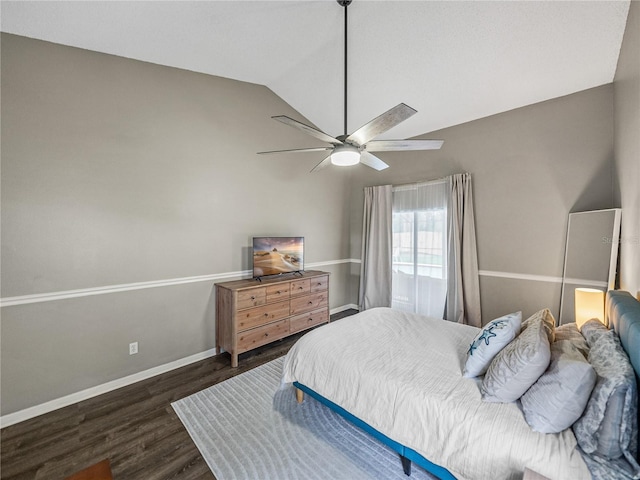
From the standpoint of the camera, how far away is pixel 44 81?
7.38 ft

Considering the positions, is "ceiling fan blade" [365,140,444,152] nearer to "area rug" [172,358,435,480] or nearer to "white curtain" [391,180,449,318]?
"white curtain" [391,180,449,318]

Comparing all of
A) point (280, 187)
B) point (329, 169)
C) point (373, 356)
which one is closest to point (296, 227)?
point (280, 187)

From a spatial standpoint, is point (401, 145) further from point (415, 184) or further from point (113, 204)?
point (113, 204)

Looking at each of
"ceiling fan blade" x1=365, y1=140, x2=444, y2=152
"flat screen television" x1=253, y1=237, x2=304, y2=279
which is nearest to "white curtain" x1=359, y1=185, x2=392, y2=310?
"flat screen television" x1=253, y1=237, x2=304, y2=279

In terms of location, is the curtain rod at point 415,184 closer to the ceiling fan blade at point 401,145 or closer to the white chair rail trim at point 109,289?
the ceiling fan blade at point 401,145

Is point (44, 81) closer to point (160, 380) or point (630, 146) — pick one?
point (160, 380)

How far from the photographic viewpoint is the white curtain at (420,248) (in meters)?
3.98

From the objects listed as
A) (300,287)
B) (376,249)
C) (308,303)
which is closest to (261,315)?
(300,287)

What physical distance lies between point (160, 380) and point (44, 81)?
2909mm

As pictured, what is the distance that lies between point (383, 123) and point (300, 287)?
2487mm

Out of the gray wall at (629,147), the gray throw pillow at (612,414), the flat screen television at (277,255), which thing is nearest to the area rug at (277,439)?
the gray throw pillow at (612,414)

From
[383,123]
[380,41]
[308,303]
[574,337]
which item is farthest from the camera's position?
[308,303]

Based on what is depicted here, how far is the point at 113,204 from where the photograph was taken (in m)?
2.58

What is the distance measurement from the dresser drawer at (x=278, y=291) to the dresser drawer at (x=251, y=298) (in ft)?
0.21
